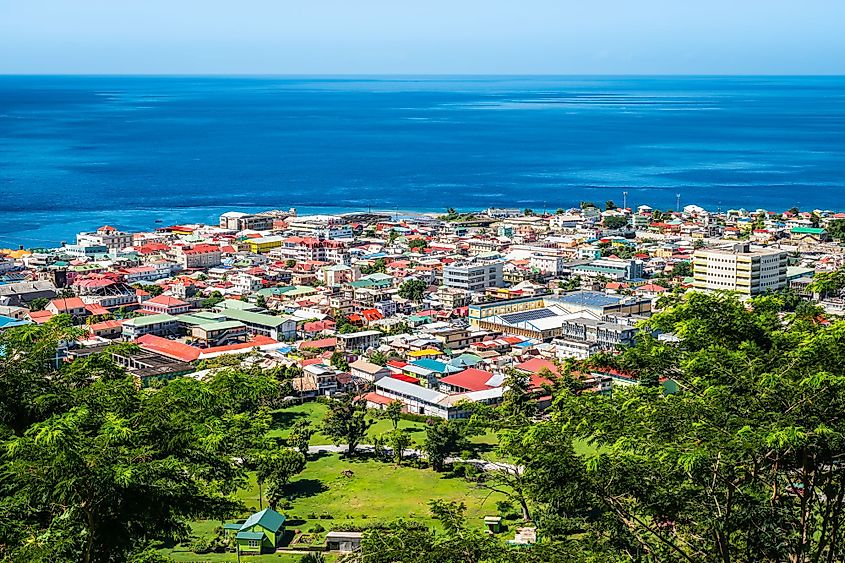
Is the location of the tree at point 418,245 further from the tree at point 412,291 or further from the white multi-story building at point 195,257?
the tree at point 412,291

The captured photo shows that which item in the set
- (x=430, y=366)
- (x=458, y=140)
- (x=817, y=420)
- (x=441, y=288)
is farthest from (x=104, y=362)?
(x=458, y=140)

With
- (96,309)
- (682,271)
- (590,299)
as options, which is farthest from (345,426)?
(682,271)

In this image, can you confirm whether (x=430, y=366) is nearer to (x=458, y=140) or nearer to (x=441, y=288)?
(x=441, y=288)

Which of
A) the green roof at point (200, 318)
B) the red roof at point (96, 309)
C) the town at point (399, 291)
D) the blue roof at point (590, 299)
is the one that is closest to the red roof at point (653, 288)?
the town at point (399, 291)

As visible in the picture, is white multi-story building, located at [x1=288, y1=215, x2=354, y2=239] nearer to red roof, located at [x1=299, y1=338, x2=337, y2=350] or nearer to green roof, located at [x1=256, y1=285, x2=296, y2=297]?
green roof, located at [x1=256, y1=285, x2=296, y2=297]

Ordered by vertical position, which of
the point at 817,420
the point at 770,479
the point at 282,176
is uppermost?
the point at 817,420

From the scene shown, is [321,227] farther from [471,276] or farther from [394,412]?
[394,412]
